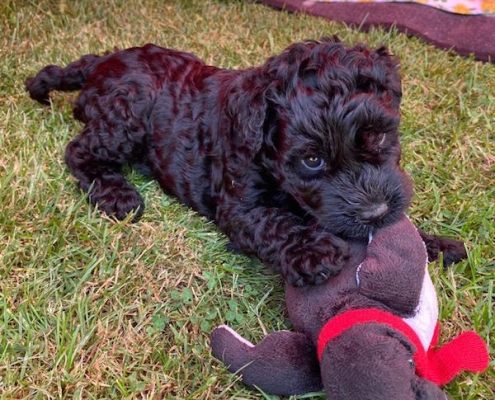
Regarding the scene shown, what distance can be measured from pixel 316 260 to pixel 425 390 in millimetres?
607

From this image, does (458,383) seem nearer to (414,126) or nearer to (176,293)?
(176,293)

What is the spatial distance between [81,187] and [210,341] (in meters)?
1.14

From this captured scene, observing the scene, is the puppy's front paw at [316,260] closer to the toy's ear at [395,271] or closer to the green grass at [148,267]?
the toy's ear at [395,271]

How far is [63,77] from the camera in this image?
318 centimetres

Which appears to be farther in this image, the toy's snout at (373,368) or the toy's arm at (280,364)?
the toy's arm at (280,364)

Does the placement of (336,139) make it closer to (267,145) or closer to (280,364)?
(267,145)

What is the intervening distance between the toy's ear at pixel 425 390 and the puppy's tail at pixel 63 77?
2336 mm

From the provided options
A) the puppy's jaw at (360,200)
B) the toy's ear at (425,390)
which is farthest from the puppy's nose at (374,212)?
the toy's ear at (425,390)

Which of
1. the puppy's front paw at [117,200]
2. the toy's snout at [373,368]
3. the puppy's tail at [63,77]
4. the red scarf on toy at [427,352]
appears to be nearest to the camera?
the toy's snout at [373,368]

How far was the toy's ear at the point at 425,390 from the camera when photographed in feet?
5.17

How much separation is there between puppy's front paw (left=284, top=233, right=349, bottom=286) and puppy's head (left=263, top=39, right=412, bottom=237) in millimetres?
60

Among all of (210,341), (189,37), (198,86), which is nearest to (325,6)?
(189,37)

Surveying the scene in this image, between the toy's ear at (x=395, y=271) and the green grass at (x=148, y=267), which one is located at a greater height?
the toy's ear at (x=395, y=271)

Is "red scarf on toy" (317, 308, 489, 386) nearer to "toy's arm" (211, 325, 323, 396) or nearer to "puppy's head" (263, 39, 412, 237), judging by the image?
"toy's arm" (211, 325, 323, 396)
